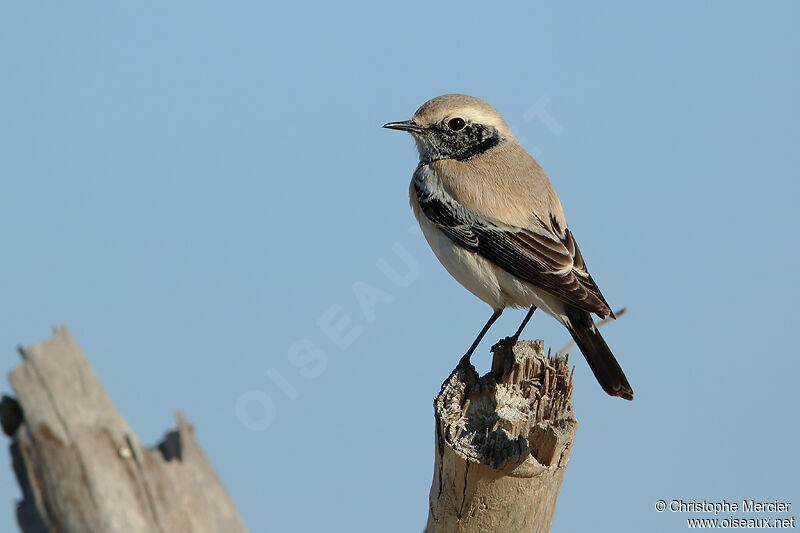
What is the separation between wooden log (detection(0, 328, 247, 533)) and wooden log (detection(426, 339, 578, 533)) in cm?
200

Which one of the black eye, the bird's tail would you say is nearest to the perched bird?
the bird's tail

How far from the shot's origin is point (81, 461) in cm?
377

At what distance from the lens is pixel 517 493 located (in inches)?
214

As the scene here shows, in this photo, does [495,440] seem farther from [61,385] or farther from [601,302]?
[61,385]

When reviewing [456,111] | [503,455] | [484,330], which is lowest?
[503,455]

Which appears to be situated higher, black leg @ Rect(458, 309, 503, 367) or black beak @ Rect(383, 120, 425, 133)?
black beak @ Rect(383, 120, 425, 133)

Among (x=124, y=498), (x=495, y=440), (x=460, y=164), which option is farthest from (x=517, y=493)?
(x=460, y=164)

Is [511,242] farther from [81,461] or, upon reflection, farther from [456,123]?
[81,461]

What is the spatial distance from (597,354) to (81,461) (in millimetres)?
4493

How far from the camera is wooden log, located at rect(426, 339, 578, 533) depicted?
540 centimetres

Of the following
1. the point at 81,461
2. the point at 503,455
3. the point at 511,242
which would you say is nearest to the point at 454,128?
the point at 511,242

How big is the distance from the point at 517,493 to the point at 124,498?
2.55 metres

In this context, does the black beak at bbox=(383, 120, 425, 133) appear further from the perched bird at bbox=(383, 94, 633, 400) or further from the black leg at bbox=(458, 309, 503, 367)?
the black leg at bbox=(458, 309, 503, 367)

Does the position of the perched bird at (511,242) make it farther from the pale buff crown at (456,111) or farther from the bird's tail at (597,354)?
the pale buff crown at (456,111)
